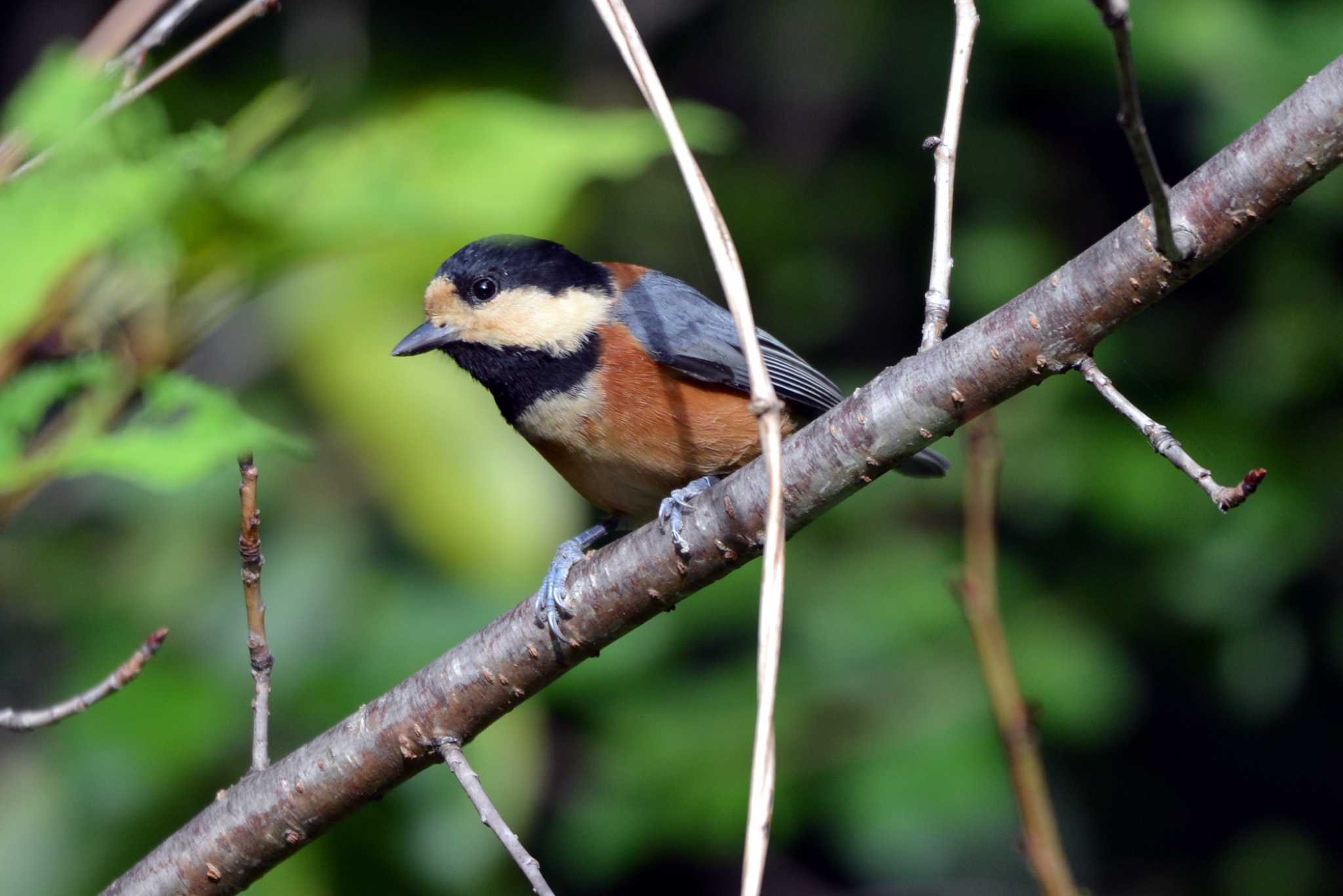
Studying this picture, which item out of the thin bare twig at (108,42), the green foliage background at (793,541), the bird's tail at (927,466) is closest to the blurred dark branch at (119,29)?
the thin bare twig at (108,42)

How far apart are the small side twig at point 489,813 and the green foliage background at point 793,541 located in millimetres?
1027

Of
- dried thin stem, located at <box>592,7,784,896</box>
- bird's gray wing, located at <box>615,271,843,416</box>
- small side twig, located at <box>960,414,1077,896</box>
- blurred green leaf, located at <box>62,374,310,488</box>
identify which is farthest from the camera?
bird's gray wing, located at <box>615,271,843,416</box>

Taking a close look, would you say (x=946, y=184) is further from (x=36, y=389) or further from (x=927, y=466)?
(x=927, y=466)

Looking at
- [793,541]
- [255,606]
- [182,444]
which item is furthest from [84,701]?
[793,541]

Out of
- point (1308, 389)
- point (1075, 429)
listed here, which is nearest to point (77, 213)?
point (1075, 429)

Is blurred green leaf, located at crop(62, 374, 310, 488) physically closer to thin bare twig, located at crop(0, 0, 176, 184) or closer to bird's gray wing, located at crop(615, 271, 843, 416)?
thin bare twig, located at crop(0, 0, 176, 184)

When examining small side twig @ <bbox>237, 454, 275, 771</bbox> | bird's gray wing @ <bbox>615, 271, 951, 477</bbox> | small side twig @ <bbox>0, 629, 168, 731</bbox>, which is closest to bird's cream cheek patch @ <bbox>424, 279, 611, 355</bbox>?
bird's gray wing @ <bbox>615, 271, 951, 477</bbox>

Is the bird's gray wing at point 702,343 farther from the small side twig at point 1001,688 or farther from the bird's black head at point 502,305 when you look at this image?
the small side twig at point 1001,688

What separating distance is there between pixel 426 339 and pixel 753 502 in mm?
1376

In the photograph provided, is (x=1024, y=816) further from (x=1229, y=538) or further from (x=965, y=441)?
(x=1229, y=538)

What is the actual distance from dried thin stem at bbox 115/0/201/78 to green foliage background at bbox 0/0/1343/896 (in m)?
0.35

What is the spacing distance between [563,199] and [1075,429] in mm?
2180

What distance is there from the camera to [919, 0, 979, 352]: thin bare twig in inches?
69.8

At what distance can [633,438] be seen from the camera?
111 inches
